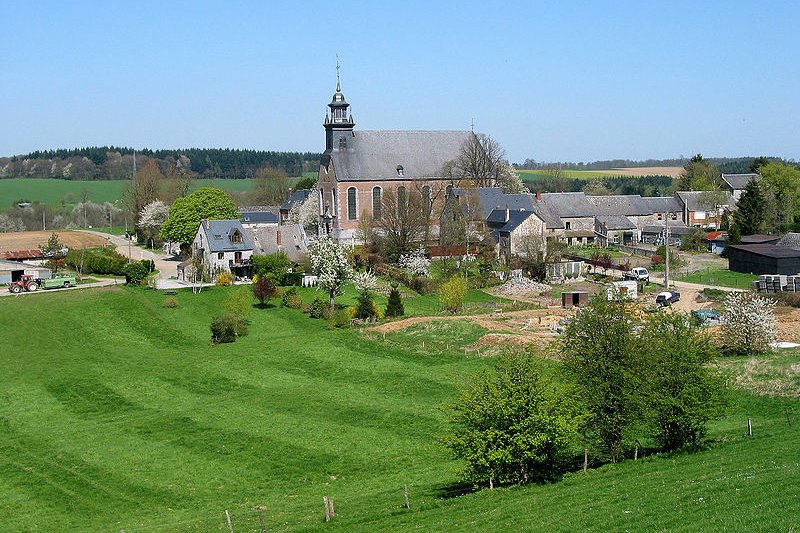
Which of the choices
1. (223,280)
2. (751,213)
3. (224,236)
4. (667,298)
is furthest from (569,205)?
(223,280)

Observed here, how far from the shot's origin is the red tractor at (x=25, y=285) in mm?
56713

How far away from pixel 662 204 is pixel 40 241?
57.4 meters

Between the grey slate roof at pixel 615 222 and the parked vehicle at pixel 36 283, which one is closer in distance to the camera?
the parked vehicle at pixel 36 283

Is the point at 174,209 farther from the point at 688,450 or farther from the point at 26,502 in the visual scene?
the point at 688,450

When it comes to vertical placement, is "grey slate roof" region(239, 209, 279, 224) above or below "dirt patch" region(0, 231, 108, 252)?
above

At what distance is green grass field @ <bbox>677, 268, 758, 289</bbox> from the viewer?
2161 inches

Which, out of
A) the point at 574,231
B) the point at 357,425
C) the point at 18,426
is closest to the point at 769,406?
the point at 357,425

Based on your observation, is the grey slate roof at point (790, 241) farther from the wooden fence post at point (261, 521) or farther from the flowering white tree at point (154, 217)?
the flowering white tree at point (154, 217)

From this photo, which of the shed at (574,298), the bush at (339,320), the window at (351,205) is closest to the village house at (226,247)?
the window at (351,205)

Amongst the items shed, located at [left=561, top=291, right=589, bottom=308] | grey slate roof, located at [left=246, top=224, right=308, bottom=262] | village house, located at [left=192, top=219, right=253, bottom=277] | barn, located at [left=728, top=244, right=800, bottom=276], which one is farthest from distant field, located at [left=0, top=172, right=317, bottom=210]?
shed, located at [left=561, top=291, right=589, bottom=308]

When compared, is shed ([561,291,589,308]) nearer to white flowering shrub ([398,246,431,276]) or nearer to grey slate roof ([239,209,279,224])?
white flowering shrub ([398,246,431,276])

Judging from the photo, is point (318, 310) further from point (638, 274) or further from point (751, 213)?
point (751, 213)

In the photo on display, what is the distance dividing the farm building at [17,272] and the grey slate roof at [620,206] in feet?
149

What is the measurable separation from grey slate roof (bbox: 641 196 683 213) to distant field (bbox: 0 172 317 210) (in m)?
76.0
